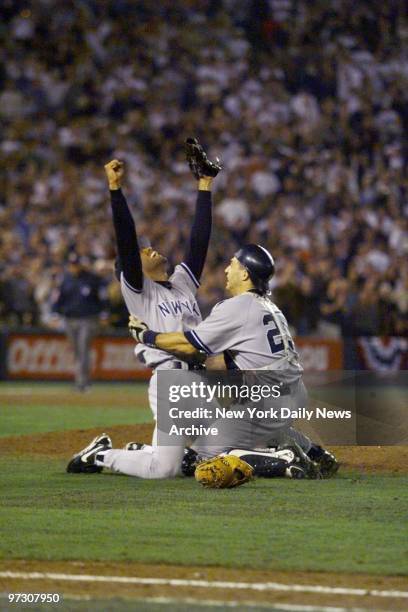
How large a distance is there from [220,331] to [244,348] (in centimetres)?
28

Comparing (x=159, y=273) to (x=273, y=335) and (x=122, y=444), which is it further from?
(x=122, y=444)

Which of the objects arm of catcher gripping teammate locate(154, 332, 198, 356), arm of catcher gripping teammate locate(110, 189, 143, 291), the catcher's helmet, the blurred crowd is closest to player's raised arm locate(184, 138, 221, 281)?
arm of catcher gripping teammate locate(110, 189, 143, 291)

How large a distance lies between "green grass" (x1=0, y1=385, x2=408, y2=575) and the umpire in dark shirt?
8665 mm

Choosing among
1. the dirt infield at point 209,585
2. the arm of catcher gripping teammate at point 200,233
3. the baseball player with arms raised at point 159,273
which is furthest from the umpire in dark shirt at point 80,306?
the dirt infield at point 209,585

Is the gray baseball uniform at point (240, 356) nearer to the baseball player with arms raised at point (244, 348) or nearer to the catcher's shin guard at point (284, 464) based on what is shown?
the baseball player with arms raised at point (244, 348)

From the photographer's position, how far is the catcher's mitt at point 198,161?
942 cm

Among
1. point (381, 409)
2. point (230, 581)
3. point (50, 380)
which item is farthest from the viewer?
point (50, 380)

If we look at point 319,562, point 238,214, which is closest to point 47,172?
point 238,214

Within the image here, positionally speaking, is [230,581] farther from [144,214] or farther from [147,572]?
[144,214]

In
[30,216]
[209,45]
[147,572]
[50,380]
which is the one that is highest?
[209,45]

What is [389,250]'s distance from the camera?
22656mm

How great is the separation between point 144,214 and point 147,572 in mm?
16863

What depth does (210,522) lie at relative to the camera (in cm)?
689

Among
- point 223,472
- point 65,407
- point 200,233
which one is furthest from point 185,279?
point 65,407
